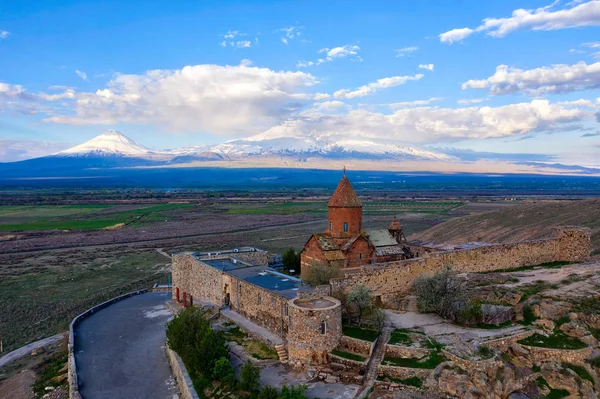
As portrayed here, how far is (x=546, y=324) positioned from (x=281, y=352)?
11.1 meters

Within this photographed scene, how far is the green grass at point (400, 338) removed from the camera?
59.9ft

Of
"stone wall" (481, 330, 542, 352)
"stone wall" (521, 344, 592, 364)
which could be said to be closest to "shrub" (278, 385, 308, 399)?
"stone wall" (481, 330, 542, 352)

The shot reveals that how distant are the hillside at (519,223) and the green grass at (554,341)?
2001cm

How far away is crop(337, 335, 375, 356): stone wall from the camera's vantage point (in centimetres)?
1833

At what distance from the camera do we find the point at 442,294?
840 inches

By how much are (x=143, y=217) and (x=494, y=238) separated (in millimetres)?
62795

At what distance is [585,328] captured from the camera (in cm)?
1903

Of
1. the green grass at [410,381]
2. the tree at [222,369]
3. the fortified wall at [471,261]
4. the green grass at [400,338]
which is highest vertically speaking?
the fortified wall at [471,261]

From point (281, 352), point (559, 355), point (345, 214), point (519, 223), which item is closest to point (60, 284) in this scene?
point (345, 214)

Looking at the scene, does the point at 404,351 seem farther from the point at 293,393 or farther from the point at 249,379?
the point at 249,379

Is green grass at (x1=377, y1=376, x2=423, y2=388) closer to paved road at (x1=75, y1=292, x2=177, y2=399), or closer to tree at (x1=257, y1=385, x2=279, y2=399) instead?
tree at (x1=257, y1=385, x2=279, y2=399)

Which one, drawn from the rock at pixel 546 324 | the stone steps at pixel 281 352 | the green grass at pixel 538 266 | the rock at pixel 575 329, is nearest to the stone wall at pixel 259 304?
the stone steps at pixel 281 352

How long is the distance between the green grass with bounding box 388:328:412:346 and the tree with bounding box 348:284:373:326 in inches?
69.1

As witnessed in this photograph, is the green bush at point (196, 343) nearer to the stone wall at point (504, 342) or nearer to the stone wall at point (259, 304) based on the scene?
the stone wall at point (259, 304)
